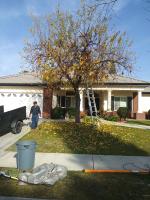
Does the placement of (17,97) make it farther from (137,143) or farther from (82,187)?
(82,187)

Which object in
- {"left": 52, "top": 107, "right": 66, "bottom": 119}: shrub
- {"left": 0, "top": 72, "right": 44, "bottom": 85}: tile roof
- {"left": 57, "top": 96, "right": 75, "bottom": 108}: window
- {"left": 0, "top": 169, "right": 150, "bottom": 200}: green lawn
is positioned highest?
{"left": 0, "top": 72, "right": 44, "bottom": 85}: tile roof

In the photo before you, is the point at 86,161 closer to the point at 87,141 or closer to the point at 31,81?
the point at 87,141

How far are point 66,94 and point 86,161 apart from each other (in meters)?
22.2

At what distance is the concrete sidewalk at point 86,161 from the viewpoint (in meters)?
12.1

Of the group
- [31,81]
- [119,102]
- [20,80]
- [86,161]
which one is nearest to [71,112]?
[31,81]

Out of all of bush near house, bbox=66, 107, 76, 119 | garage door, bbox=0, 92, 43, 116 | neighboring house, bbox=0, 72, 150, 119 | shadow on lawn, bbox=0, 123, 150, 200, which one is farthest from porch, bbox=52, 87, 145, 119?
shadow on lawn, bbox=0, 123, 150, 200

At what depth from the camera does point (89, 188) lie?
961cm

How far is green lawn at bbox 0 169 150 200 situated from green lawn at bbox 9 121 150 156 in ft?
13.1

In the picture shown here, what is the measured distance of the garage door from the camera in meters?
32.0

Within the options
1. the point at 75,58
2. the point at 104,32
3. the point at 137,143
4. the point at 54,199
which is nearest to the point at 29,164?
the point at 54,199

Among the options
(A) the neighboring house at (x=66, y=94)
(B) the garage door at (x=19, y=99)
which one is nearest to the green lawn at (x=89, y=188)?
(A) the neighboring house at (x=66, y=94)

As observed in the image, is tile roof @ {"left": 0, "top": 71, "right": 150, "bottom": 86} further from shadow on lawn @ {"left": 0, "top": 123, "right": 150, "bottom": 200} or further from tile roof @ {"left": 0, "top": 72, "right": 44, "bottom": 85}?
shadow on lawn @ {"left": 0, "top": 123, "right": 150, "bottom": 200}

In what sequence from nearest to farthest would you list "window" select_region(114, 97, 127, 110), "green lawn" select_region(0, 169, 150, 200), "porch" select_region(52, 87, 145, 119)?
"green lawn" select_region(0, 169, 150, 200), "porch" select_region(52, 87, 145, 119), "window" select_region(114, 97, 127, 110)

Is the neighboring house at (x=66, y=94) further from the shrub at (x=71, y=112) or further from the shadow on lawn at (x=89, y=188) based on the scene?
the shadow on lawn at (x=89, y=188)
